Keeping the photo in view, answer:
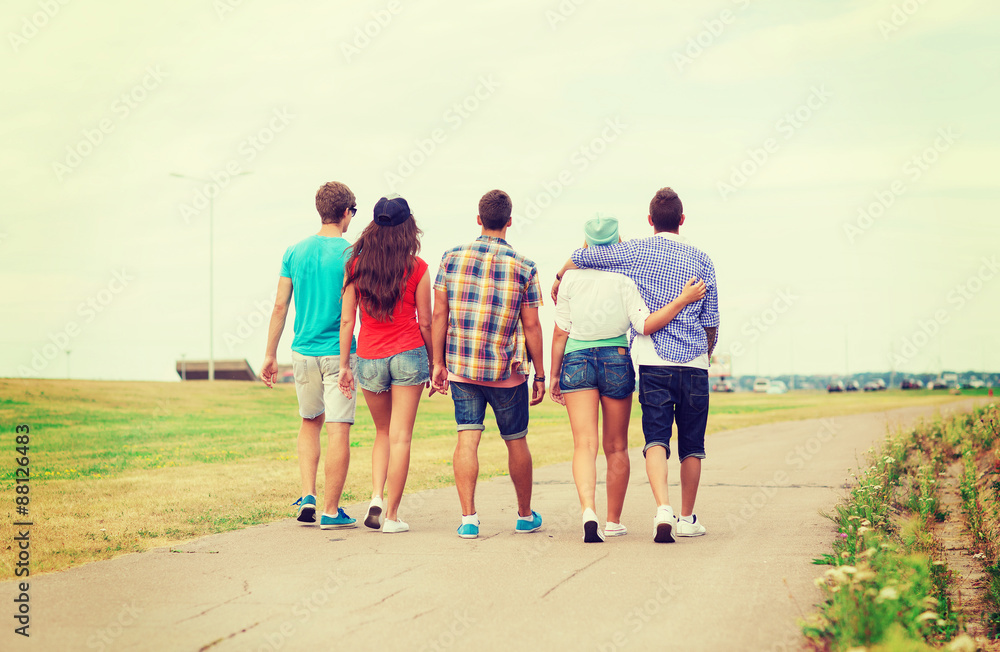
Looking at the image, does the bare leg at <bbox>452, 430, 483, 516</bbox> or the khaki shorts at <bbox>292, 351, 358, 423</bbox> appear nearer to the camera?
the bare leg at <bbox>452, 430, 483, 516</bbox>

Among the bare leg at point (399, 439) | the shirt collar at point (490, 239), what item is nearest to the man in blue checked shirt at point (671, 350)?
the shirt collar at point (490, 239)

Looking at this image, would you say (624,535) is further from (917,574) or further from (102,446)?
(102,446)

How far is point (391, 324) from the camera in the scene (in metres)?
6.68

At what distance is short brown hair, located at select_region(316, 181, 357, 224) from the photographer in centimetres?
721

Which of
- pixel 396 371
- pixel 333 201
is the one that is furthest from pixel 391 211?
pixel 396 371

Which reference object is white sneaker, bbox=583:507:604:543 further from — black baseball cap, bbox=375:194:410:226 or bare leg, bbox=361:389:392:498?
black baseball cap, bbox=375:194:410:226

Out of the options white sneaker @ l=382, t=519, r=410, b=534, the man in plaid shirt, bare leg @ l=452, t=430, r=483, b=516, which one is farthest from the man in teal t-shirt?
bare leg @ l=452, t=430, r=483, b=516

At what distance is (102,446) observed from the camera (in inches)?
658

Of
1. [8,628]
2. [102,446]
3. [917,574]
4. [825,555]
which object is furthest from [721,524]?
[102,446]

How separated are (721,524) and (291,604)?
3688 millimetres

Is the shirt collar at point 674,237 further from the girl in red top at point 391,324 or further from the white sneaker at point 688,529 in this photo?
the white sneaker at point 688,529

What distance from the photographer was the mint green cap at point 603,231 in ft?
21.4

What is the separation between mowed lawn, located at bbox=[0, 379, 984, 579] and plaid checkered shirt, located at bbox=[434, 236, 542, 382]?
6.93 ft

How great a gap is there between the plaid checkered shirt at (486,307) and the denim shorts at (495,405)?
0.44 feet
